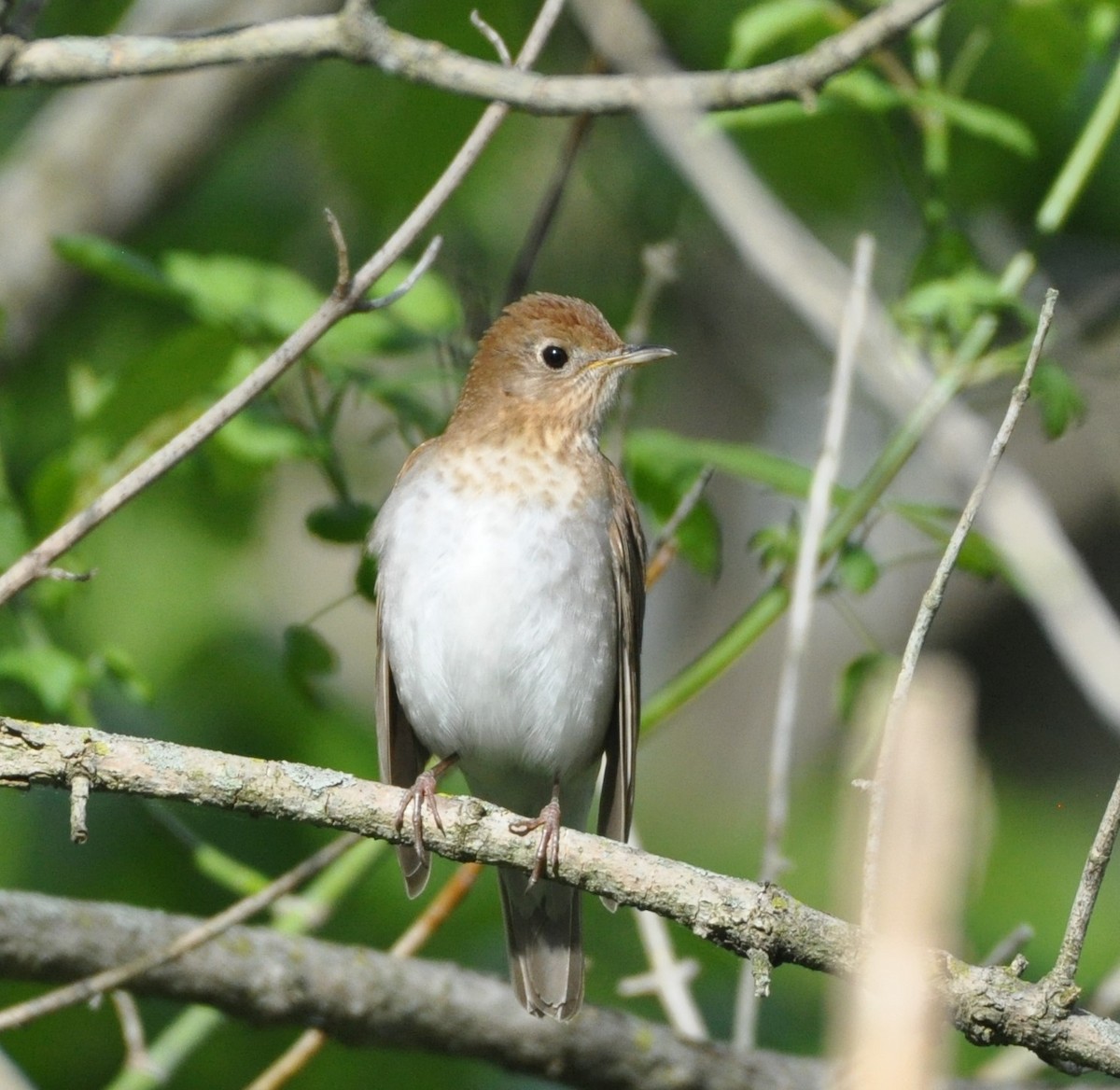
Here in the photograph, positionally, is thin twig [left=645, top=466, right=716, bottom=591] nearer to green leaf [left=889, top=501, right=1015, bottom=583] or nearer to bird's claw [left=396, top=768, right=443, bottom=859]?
green leaf [left=889, top=501, right=1015, bottom=583]

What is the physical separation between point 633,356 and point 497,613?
1080 millimetres

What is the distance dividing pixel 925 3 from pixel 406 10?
464cm

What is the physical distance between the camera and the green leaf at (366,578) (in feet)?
15.8

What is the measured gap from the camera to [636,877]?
3.30 meters

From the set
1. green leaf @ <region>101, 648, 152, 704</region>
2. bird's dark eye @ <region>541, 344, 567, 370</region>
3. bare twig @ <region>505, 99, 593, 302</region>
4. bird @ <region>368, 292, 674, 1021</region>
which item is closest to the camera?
green leaf @ <region>101, 648, 152, 704</region>

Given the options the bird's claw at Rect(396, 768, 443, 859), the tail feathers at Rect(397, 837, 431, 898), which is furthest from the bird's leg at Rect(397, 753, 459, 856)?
the tail feathers at Rect(397, 837, 431, 898)

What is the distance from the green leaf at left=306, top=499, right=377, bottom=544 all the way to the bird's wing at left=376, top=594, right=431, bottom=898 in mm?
575

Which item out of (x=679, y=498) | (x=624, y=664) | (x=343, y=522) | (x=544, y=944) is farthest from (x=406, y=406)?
(x=544, y=944)

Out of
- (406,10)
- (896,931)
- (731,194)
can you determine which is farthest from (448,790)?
(896,931)

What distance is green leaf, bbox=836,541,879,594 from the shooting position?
452 centimetres

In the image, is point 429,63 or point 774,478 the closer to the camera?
point 429,63

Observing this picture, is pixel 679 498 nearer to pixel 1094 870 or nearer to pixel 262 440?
pixel 262 440

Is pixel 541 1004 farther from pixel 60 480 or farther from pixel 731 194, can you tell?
pixel 731 194

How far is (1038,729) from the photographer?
34.1 feet
